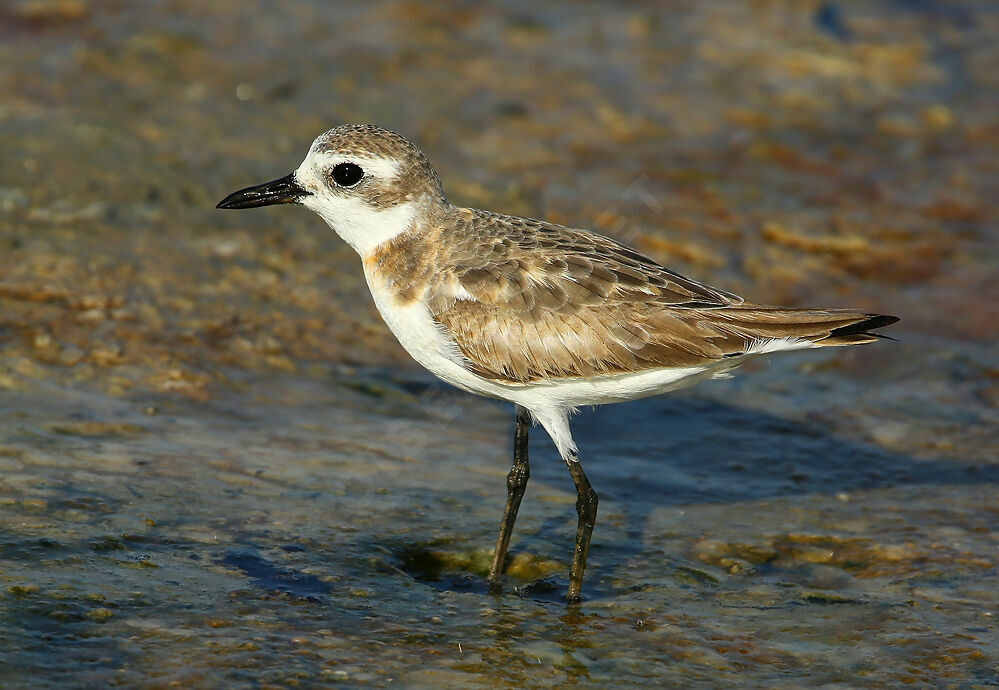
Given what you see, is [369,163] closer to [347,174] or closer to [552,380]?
[347,174]

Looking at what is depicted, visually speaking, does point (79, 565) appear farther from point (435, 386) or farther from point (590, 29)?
point (590, 29)

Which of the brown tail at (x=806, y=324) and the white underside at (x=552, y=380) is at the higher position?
the brown tail at (x=806, y=324)

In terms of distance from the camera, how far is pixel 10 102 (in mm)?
12062

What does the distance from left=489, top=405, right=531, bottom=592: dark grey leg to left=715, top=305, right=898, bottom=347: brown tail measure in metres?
1.33

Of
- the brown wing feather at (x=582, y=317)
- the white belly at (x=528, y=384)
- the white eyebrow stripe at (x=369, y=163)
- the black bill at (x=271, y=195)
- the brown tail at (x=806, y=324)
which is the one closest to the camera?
the brown tail at (x=806, y=324)

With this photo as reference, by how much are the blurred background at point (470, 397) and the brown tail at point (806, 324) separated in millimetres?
1395

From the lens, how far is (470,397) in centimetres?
952

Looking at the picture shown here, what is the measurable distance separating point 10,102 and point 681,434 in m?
7.28

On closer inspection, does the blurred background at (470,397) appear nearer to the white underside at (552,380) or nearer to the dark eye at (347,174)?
the white underside at (552,380)

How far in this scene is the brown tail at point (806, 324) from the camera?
6.73m

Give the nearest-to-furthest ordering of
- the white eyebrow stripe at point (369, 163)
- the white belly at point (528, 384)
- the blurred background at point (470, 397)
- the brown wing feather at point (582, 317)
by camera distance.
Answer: the blurred background at point (470, 397)
the brown wing feather at point (582, 317)
the white belly at point (528, 384)
the white eyebrow stripe at point (369, 163)

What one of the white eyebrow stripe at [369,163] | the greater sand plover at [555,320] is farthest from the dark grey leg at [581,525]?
the white eyebrow stripe at [369,163]

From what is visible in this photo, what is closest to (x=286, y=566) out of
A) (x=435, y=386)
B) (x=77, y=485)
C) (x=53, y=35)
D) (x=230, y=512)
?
(x=230, y=512)

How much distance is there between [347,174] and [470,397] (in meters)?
2.61
